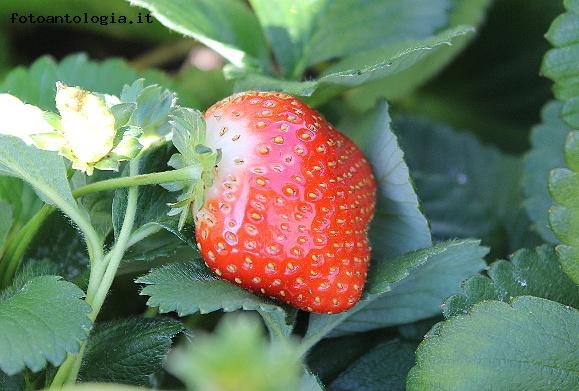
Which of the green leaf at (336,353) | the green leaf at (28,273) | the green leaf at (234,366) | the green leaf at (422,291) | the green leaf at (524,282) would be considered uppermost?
the green leaf at (234,366)

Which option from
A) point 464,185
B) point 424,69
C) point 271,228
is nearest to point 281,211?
point 271,228

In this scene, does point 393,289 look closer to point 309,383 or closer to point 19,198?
point 309,383

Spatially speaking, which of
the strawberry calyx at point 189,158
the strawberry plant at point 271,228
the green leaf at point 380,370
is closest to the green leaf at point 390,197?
the strawberry plant at point 271,228

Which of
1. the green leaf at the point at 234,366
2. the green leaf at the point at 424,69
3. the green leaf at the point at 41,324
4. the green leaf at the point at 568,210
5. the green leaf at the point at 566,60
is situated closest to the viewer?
the green leaf at the point at 234,366

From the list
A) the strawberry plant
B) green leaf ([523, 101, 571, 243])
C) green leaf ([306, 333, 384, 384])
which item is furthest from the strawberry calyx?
green leaf ([523, 101, 571, 243])

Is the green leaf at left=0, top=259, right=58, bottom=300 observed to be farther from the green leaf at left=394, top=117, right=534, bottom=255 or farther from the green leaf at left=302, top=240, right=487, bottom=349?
the green leaf at left=394, top=117, right=534, bottom=255

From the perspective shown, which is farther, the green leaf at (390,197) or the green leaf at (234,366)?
the green leaf at (390,197)

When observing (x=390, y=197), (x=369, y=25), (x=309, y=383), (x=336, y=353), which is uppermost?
(x=369, y=25)

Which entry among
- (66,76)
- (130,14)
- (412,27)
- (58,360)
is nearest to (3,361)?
(58,360)

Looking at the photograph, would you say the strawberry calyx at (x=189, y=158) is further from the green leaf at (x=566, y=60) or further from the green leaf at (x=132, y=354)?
the green leaf at (x=566, y=60)
